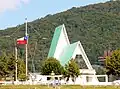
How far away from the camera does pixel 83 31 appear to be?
389 feet

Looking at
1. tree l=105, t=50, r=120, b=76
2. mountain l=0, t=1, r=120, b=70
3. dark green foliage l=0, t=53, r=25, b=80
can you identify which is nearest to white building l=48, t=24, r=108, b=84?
mountain l=0, t=1, r=120, b=70

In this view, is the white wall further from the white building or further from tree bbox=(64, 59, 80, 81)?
tree bbox=(64, 59, 80, 81)

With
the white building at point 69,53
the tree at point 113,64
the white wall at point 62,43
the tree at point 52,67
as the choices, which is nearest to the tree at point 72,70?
the white building at point 69,53

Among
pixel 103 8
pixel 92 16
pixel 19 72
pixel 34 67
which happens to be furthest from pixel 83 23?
pixel 19 72

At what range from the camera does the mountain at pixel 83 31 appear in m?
104

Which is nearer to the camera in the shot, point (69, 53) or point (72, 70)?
point (72, 70)

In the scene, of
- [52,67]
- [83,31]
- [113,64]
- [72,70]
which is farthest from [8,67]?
[83,31]

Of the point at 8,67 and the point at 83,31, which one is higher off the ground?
the point at 83,31

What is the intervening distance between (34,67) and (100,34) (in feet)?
73.7

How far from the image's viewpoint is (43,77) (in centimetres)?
6869

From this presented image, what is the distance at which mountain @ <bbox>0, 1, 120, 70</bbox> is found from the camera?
10406 cm

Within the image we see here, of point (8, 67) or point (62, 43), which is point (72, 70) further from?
point (62, 43)

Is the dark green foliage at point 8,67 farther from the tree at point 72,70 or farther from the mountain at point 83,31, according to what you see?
the mountain at point 83,31

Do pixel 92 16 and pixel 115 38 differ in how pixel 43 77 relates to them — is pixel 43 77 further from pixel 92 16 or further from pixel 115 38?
pixel 92 16
